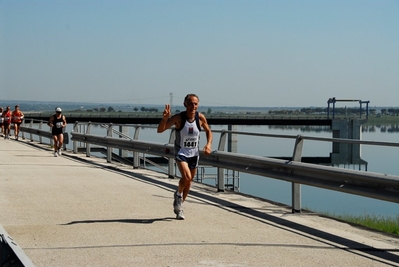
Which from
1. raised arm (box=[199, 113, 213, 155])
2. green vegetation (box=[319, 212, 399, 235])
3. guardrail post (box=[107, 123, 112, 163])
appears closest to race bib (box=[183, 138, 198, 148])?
raised arm (box=[199, 113, 213, 155])

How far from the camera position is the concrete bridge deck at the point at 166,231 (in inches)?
316

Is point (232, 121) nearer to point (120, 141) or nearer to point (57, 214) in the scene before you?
point (120, 141)

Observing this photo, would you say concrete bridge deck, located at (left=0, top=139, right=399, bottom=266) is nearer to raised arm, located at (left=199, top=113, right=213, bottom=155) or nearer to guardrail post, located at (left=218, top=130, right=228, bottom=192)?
guardrail post, located at (left=218, top=130, right=228, bottom=192)

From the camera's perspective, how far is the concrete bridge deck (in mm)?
8039

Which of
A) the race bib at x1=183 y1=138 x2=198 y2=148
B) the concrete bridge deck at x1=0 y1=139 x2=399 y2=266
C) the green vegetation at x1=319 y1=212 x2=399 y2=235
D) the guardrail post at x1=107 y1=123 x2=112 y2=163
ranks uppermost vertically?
the race bib at x1=183 y1=138 x2=198 y2=148

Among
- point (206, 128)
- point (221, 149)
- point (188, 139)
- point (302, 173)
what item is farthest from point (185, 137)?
point (221, 149)

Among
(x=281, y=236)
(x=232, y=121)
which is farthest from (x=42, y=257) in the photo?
(x=232, y=121)

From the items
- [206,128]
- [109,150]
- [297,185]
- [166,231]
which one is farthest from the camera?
[109,150]

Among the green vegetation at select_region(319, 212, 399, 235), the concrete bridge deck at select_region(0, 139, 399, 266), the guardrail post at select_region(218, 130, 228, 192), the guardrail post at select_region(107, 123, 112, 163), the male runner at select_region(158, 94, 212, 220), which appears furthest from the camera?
the guardrail post at select_region(107, 123, 112, 163)

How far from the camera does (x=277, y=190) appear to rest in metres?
21.2

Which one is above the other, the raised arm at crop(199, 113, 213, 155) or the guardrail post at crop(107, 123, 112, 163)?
the raised arm at crop(199, 113, 213, 155)

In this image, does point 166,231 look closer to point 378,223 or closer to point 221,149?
point 378,223

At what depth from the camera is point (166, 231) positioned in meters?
9.72

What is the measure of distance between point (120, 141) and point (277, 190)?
458 centimetres
